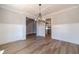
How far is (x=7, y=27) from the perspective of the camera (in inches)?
169

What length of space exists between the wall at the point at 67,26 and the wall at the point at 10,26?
6.52 feet

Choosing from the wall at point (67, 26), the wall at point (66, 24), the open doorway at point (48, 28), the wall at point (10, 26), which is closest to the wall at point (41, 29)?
the open doorway at point (48, 28)

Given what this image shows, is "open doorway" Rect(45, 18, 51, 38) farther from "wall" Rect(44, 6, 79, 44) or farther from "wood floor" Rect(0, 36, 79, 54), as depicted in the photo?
"wood floor" Rect(0, 36, 79, 54)

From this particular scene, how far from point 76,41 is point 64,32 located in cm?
87

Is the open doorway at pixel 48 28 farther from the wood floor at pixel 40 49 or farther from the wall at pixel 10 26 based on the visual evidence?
the wood floor at pixel 40 49

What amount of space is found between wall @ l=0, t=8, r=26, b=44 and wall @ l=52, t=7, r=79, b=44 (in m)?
1.99

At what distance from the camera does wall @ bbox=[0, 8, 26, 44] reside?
13.3 feet

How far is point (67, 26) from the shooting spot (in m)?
4.68

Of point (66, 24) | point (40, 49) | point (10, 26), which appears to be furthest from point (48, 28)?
point (40, 49)

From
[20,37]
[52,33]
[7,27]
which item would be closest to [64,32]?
[52,33]

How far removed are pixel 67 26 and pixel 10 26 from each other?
108 inches

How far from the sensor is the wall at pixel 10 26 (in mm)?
4058

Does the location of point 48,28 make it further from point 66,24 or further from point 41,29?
point 66,24

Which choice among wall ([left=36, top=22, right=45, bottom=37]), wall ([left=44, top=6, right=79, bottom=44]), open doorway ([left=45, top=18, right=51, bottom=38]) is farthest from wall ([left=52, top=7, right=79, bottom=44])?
wall ([left=36, top=22, right=45, bottom=37])
